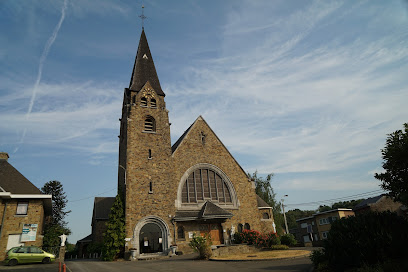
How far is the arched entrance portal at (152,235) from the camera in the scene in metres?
20.6

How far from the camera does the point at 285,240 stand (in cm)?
2311

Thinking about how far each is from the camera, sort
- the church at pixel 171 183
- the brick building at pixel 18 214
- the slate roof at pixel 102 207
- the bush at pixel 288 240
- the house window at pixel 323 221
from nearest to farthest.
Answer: the brick building at pixel 18 214, the church at pixel 171 183, the bush at pixel 288 240, the slate roof at pixel 102 207, the house window at pixel 323 221

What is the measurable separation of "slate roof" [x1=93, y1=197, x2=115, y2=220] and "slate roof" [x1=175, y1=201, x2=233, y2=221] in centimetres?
1586

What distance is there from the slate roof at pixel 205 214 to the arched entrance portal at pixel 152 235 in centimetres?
149

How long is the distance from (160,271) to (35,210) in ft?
47.4

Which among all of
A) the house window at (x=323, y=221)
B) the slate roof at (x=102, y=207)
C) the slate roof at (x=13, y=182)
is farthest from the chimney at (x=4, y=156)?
the house window at (x=323, y=221)

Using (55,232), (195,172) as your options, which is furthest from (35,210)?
(195,172)

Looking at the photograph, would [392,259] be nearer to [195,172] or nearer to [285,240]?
[285,240]

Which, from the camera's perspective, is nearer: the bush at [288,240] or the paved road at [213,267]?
the paved road at [213,267]

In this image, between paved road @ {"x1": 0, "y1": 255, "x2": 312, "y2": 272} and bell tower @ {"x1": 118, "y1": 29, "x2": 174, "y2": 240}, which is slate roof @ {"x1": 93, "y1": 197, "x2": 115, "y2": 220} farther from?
paved road @ {"x1": 0, "y1": 255, "x2": 312, "y2": 272}

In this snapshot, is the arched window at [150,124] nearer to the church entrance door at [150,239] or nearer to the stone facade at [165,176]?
the stone facade at [165,176]

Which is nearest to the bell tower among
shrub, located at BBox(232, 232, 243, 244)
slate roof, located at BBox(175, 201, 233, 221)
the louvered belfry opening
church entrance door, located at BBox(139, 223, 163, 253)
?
church entrance door, located at BBox(139, 223, 163, 253)

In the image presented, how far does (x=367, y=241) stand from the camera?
27.4 ft

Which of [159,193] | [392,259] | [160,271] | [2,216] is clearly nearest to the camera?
[392,259]
